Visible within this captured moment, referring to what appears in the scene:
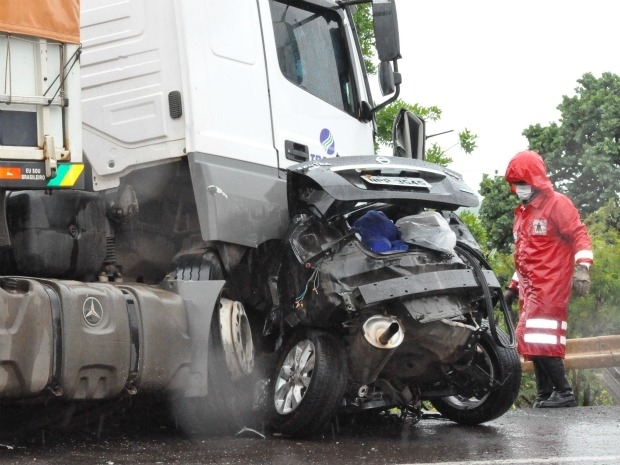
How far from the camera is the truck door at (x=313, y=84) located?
272 inches

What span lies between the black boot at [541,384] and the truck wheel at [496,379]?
1.66m

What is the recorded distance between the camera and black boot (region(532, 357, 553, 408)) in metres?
8.46

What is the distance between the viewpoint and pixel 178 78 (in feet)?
21.1

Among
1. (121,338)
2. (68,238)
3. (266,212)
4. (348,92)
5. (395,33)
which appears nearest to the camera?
(121,338)

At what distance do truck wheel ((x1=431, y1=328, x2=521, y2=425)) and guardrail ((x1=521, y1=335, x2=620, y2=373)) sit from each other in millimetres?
2130

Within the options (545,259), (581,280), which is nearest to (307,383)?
(581,280)

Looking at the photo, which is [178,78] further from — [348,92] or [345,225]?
[348,92]

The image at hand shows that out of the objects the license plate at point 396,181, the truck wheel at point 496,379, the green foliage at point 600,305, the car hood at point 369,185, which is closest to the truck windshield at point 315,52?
the car hood at point 369,185

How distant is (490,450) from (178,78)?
2.54m

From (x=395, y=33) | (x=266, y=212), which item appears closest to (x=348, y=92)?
(x=395, y=33)

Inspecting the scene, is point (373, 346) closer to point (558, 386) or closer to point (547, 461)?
point (547, 461)

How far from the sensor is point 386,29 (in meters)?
7.23

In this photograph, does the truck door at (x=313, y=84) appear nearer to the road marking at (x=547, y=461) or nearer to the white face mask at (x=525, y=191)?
the white face mask at (x=525, y=191)

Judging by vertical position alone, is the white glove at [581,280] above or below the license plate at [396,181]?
below
